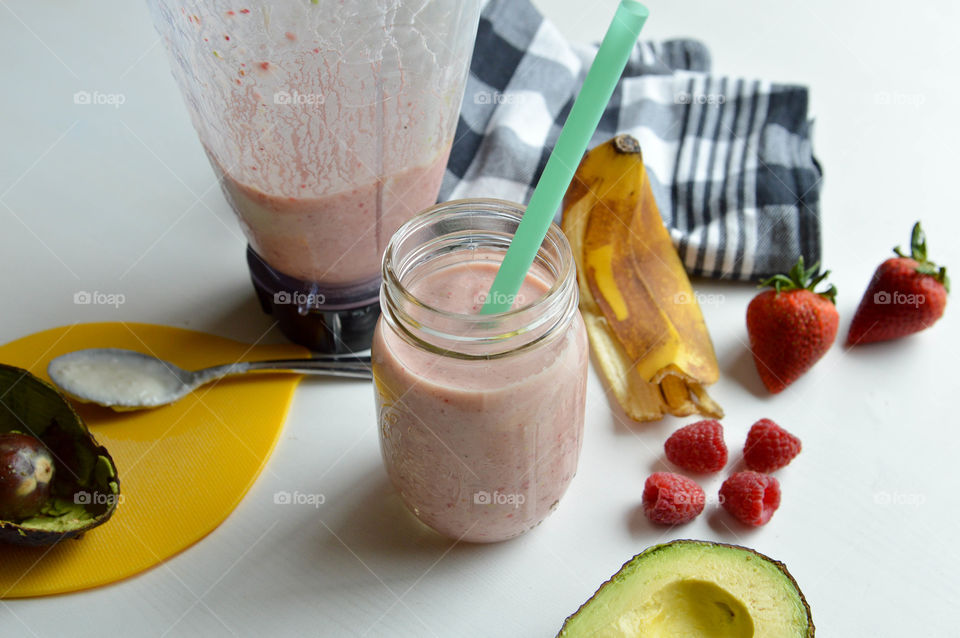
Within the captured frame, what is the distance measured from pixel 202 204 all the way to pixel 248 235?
0.25 m

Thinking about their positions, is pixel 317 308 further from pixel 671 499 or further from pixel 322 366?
pixel 671 499

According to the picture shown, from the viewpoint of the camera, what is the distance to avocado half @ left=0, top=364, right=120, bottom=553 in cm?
81

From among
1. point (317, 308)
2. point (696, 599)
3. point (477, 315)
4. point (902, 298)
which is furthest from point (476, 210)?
point (902, 298)

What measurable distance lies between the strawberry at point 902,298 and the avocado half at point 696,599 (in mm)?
418

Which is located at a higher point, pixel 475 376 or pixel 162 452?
pixel 475 376

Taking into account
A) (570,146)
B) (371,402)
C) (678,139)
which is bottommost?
(371,402)

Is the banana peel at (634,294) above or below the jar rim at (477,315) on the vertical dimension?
below

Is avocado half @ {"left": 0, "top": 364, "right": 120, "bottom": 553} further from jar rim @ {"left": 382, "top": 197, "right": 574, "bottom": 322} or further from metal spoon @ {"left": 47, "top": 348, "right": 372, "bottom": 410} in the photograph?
jar rim @ {"left": 382, "top": 197, "right": 574, "bottom": 322}

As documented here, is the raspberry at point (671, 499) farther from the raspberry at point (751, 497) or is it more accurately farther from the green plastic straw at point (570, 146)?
the green plastic straw at point (570, 146)

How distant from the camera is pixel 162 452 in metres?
0.92

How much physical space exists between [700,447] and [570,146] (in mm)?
401

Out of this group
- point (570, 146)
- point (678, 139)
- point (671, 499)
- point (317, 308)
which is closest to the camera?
point (570, 146)

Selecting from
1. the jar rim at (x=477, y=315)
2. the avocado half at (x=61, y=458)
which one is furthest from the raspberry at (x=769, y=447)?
the avocado half at (x=61, y=458)

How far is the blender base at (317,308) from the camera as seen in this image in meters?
0.97
